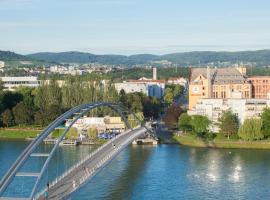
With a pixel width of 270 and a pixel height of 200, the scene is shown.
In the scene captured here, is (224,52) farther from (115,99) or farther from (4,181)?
(4,181)

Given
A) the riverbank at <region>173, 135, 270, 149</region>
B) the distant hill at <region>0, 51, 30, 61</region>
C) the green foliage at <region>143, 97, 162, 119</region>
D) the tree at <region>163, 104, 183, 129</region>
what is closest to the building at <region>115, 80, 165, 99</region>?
the green foliage at <region>143, 97, 162, 119</region>

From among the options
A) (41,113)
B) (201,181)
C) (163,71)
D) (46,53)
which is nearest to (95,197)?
(201,181)

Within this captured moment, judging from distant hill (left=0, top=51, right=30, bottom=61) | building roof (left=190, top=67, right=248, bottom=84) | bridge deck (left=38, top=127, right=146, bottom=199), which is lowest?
bridge deck (left=38, top=127, right=146, bottom=199)

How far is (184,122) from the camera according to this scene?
21.8 m

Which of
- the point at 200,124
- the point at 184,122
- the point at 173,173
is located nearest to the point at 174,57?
the point at 184,122

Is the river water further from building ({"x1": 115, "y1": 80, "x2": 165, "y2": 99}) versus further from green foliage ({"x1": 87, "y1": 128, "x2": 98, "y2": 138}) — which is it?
building ({"x1": 115, "y1": 80, "x2": 165, "y2": 99})

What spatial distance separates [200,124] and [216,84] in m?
7.59

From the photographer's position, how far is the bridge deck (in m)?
10.0

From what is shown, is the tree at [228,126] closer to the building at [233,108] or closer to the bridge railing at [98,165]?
the building at [233,108]

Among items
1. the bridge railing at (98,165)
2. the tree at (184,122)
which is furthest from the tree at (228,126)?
the bridge railing at (98,165)

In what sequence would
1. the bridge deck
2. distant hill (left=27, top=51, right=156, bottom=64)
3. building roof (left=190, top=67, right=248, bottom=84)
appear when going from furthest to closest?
distant hill (left=27, top=51, right=156, bottom=64) < building roof (left=190, top=67, right=248, bottom=84) < the bridge deck

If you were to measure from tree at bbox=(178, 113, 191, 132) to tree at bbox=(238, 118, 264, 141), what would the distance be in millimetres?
2127

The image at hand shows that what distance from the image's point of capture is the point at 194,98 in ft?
89.0

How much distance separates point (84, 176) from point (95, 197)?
62cm
